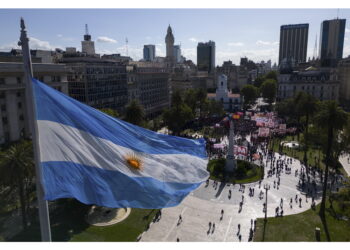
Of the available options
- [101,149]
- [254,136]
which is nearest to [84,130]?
[101,149]

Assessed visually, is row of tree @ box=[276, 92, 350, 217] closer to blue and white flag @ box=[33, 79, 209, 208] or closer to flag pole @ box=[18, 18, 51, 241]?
blue and white flag @ box=[33, 79, 209, 208]

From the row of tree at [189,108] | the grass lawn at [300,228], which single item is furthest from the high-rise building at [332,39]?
the grass lawn at [300,228]

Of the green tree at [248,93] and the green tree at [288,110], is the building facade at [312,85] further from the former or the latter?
the green tree at [288,110]

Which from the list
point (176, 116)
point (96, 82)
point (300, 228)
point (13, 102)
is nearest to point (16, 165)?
point (13, 102)

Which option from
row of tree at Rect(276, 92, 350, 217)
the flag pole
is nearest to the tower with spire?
row of tree at Rect(276, 92, 350, 217)

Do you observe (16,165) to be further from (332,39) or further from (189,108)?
(332,39)

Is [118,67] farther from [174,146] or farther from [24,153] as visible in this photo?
[174,146]

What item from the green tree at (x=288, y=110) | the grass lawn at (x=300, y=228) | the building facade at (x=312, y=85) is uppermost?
the building facade at (x=312, y=85)
